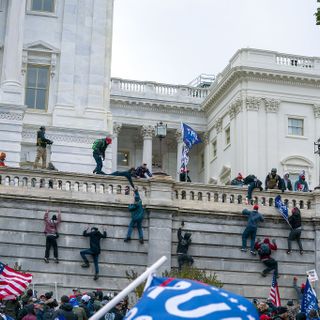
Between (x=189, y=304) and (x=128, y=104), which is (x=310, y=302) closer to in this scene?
(x=189, y=304)

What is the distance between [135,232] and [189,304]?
70.7ft

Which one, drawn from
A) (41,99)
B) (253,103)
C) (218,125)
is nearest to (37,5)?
(41,99)

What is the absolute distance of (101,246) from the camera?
94.2 ft

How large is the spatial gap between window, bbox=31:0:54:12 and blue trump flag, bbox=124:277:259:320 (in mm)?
37802

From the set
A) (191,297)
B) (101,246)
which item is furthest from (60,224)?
(191,297)

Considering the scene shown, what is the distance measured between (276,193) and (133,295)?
744 cm

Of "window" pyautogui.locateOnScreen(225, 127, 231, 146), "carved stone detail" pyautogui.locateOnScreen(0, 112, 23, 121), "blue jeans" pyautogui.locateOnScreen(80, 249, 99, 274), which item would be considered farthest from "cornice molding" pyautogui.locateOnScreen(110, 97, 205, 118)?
"blue jeans" pyautogui.locateOnScreen(80, 249, 99, 274)

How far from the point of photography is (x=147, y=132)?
62.4 meters

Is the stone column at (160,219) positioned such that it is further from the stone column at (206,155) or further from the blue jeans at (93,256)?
the stone column at (206,155)

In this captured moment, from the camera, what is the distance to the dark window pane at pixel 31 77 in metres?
43.2

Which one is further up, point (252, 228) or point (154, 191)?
point (154, 191)

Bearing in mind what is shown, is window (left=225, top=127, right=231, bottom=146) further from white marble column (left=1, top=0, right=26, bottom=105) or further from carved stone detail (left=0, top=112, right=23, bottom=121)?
carved stone detail (left=0, top=112, right=23, bottom=121)

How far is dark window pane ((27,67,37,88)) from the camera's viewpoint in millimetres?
43188

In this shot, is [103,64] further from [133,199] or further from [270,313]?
[270,313]
